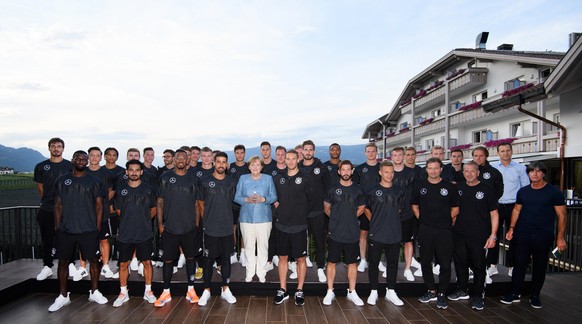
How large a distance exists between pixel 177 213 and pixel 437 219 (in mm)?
4014

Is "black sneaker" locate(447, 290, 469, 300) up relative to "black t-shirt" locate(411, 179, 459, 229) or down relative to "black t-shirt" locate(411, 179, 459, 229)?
down

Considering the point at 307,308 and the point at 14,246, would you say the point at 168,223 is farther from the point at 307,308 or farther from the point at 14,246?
the point at 14,246

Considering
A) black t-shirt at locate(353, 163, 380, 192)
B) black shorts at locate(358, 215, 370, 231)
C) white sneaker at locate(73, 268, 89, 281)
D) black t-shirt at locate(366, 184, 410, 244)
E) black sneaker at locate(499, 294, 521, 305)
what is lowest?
black sneaker at locate(499, 294, 521, 305)

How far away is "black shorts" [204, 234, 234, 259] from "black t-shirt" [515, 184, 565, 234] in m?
4.71

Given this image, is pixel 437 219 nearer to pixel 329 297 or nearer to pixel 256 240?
pixel 329 297

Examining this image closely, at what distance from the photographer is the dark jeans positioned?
503cm

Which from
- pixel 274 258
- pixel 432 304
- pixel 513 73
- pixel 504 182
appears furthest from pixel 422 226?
pixel 513 73

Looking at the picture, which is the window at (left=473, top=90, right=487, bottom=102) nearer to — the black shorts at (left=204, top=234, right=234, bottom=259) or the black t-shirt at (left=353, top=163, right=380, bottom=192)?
the black t-shirt at (left=353, top=163, right=380, bottom=192)

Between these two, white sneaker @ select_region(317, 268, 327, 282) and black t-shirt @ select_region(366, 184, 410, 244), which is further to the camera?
white sneaker @ select_region(317, 268, 327, 282)

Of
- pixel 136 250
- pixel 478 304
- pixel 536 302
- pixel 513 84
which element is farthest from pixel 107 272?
pixel 513 84

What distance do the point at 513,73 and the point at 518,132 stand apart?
11.0 ft

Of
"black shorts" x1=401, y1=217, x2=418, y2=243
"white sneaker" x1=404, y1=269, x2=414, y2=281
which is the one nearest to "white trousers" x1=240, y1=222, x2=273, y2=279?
"black shorts" x1=401, y1=217, x2=418, y2=243

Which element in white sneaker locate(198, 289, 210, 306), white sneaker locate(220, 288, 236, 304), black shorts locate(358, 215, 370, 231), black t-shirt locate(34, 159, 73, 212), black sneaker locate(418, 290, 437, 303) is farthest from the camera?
black shorts locate(358, 215, 370, 231)

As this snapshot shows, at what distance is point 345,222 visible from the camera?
501cm
